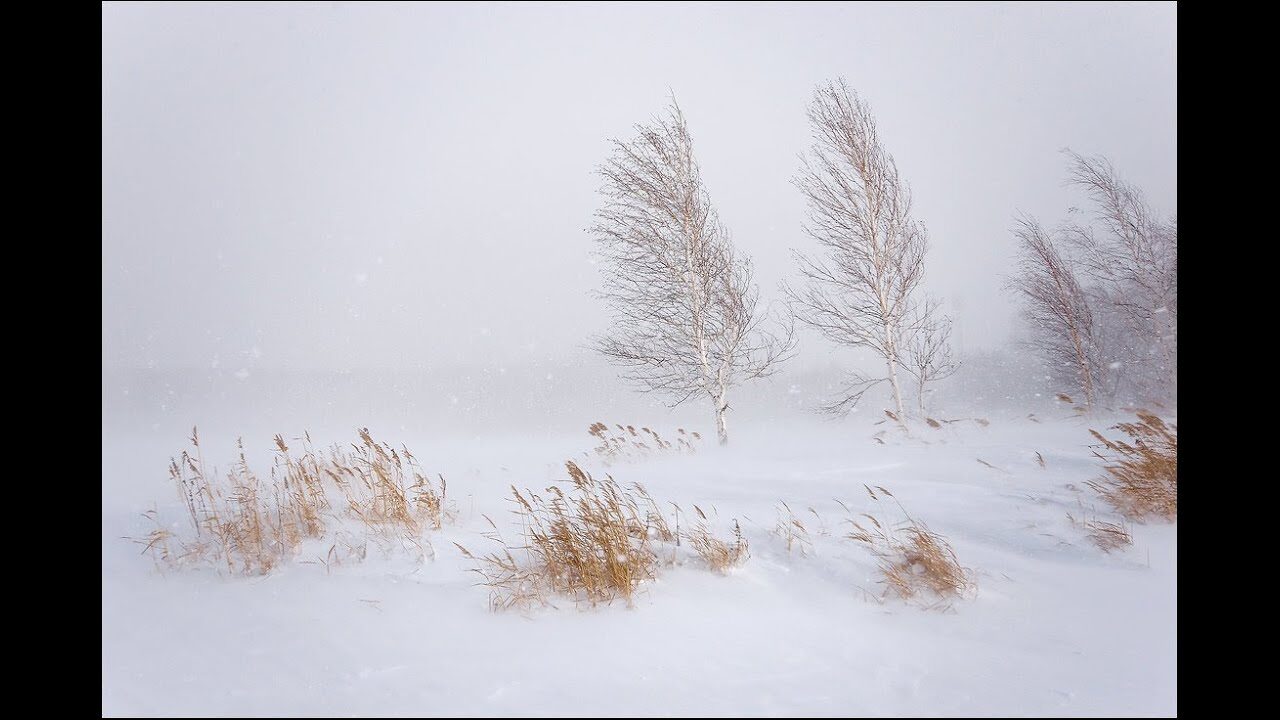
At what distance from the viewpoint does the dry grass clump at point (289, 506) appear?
449cm

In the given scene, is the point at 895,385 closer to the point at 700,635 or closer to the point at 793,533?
the point at 793,533

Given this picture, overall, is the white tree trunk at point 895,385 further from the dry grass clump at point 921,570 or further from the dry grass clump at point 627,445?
the dry grass clump at point 921,570

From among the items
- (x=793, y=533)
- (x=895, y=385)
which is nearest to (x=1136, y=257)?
(x=895, y=385)

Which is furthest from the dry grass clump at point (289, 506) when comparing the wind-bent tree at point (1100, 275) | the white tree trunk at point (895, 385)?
the wind-bent tree at point (1100, 275)

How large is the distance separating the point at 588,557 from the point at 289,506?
10.7 ft

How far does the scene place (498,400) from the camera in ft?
112

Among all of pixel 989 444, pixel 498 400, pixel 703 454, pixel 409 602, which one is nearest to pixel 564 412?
pixel 498 400

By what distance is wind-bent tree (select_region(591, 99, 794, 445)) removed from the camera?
1210 cm

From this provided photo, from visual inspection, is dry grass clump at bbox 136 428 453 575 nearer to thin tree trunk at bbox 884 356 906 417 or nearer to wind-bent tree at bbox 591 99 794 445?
wind-bent tree at bbox 591 99 794 445

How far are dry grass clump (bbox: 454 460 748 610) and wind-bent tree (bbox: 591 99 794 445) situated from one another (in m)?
7.56

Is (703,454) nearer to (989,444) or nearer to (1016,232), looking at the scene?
(989,444)
